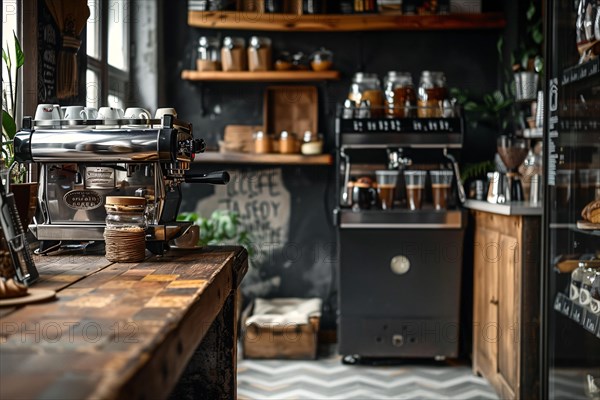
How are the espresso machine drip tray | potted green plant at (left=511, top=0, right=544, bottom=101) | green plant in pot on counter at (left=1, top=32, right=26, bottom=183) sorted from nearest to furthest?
green plant in pot on counter at (left=1, top=32, right=26, bottom=183) < potted green plant at (left=511, top=0, right=544, bottom=101) < the espresso machine drip tray

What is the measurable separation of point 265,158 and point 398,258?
110 centimetres

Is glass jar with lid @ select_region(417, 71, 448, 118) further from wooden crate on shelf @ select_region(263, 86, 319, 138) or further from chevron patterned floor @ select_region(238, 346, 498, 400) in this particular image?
chevron patterned floor @ select_region(238, 346, 498, 400)

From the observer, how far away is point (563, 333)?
3189mm

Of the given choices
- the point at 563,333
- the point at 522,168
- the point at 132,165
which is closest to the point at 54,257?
the point at 132,165

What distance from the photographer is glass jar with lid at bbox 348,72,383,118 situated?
4.63 metres

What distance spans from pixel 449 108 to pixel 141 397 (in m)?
3.78

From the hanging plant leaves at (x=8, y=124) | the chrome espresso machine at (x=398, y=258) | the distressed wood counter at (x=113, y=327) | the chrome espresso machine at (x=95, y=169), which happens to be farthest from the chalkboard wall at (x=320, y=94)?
the distressed wood counter at (x=113, y=327)

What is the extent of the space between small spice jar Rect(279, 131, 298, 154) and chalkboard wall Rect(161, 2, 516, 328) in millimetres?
259

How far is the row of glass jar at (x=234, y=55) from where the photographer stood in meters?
4.91

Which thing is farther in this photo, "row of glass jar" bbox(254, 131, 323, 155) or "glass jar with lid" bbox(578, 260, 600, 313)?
"row of glass jar" bbox(254, 131, 323, 155)

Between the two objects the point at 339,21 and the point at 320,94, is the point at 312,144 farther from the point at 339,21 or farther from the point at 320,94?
the point at 339,21

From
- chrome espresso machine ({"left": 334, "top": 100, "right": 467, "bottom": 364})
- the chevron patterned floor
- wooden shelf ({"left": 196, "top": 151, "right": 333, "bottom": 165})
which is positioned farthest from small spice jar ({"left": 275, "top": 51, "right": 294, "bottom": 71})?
the chevron patterned floor

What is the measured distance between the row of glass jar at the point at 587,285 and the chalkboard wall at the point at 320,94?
6.98ft

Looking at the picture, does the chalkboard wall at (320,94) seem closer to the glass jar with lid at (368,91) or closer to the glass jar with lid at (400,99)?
the glass jar with lid at (368,91)
